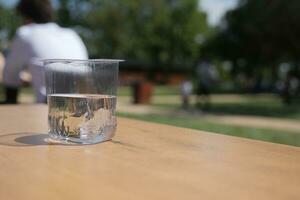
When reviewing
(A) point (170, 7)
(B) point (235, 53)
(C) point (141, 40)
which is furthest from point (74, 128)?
(A) point (170, 7)

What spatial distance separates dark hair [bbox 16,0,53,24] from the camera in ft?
8.81

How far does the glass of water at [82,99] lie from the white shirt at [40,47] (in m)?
1.39

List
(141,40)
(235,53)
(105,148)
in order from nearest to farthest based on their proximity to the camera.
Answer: (105,148) → (235,53) → (141,40)

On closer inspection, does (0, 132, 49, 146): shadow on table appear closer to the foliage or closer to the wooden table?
the wooden table

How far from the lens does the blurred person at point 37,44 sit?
254 cm

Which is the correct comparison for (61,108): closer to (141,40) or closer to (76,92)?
(76,92)

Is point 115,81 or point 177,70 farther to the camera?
point 177,70

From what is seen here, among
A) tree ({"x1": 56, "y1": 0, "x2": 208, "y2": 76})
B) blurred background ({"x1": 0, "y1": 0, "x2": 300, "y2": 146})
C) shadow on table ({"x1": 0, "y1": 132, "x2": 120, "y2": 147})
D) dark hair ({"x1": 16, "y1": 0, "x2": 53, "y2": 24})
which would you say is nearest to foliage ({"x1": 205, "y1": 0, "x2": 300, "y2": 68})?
blurred background ({"x1": 0, "y1": 0, "x2": 300, "y2": 146})

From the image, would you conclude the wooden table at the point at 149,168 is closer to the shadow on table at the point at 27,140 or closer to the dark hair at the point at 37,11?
the shadow on table at the point at 27,140

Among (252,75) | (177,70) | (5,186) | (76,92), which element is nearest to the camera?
(5,186)

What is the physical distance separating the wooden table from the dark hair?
1.65m

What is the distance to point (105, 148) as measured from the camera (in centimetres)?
95

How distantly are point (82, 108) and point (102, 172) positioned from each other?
1.17 ft

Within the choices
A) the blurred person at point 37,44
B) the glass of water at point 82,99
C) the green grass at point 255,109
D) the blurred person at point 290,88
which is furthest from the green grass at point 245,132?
the blurred person at point 290,88
